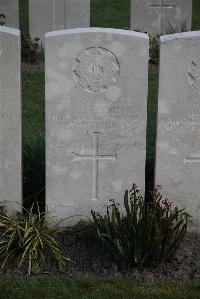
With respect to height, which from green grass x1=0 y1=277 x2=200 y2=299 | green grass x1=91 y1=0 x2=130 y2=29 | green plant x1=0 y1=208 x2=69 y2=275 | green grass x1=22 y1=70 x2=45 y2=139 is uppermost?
green grass x1=91 y1=0 x2=130 y2=29

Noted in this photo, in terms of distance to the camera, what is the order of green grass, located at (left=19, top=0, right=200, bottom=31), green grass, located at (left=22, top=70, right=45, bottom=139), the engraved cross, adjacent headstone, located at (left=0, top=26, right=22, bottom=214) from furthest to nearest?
green grass, located at (left=19, top=0, right=200, bottom=31)
green grass, located at (left=22, top=70, right=45, bottom=139)
the engraved cross
adjacent headstone, located at (left=0, top=26, right=22, bottom=214)

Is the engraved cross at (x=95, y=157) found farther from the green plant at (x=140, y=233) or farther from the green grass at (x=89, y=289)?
the green grass at (x=89, y=289)

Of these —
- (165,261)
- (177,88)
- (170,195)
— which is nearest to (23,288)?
(165,261)

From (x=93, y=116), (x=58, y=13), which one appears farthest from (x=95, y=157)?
(x=58, y=13)

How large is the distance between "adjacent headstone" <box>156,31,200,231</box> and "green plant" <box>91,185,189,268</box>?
43cm

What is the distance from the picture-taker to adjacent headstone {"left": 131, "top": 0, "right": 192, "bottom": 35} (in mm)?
14492

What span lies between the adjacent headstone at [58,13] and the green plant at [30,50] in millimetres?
872

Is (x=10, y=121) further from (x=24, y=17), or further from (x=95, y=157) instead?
(x=24, y=17)

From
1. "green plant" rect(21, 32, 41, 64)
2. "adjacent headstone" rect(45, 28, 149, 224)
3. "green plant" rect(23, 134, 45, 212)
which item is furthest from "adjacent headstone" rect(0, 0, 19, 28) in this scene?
"adjacent headstone" rect(45, 28, 149, 224)

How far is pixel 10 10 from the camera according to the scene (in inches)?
563

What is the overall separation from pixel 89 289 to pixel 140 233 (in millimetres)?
663

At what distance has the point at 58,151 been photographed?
22.4ft

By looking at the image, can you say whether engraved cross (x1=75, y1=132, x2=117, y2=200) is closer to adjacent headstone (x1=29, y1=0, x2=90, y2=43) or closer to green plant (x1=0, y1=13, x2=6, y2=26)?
green plant (x1=0, y1=13, x2=6, y2=26)

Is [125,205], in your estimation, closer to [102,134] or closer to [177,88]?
[102,134]
